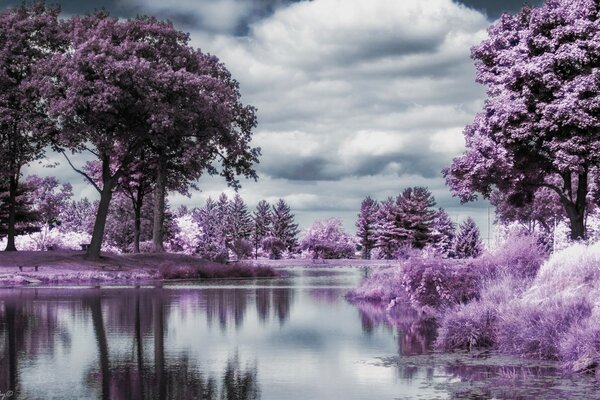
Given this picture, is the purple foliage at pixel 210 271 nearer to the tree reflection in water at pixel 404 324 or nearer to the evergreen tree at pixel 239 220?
the tree reflection in water at pixel 404 324

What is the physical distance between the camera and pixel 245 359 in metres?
15.3

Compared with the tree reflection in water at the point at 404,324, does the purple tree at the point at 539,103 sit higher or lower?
higher

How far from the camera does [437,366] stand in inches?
571

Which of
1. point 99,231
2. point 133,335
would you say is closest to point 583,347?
point 133,335

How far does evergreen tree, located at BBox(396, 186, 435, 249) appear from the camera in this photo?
130 meters

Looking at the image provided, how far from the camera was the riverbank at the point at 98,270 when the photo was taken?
155 ft

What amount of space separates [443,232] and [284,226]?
38.9 m

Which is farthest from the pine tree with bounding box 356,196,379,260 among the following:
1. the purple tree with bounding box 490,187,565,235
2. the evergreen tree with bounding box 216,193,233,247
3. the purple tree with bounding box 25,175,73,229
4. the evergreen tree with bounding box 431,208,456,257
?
the purple tree with bounding box 25,175,73,229

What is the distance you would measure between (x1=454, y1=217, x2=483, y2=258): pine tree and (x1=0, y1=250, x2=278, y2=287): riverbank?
70.1m

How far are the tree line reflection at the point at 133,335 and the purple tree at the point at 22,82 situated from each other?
2095 cm

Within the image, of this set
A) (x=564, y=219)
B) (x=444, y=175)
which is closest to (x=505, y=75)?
(x=444, y=175)

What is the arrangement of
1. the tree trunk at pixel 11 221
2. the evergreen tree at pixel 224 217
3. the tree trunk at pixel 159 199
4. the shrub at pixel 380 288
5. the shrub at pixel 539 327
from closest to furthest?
the shrub at pixel 539 327, the shrub at pixel 380 288, the tree trunk at pixel 11 221, the tree trunk at pixel 159 199, the evergreen tree at pixel 224 217

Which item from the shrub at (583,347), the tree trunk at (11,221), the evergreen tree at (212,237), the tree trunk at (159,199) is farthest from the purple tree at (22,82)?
the shrub at (583,347)

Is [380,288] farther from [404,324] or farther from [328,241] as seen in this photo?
[328,241]
